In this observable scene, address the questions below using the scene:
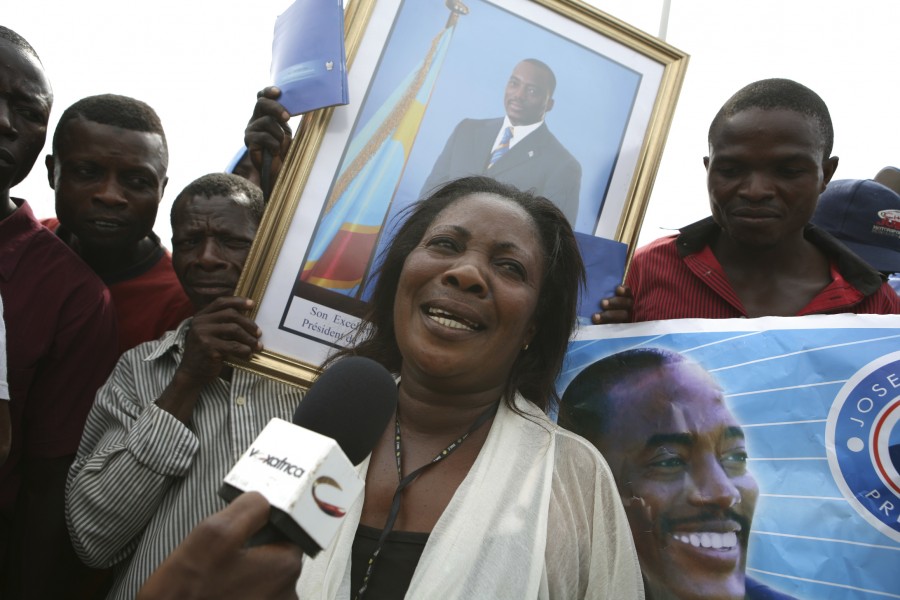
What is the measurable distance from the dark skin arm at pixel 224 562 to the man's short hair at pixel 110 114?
8.63ft

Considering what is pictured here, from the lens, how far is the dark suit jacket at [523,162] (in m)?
2.77

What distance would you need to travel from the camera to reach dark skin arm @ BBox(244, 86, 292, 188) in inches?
109

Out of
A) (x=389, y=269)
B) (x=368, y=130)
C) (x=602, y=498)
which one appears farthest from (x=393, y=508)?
(x=368, y=130)

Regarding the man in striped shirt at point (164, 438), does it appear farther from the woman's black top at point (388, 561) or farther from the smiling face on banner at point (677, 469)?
the smiling face on banner at point (677, 469)

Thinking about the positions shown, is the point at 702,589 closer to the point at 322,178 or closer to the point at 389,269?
the point at 389,269

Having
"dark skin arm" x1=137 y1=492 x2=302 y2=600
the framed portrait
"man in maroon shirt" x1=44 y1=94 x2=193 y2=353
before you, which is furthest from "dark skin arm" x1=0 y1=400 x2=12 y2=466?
"dark skin arm" x1=137 y1=492 x2=302 y2=600

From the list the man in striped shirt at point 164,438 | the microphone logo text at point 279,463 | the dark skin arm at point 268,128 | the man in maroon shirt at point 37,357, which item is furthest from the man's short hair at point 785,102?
the man in maroon shirt at point 37,357

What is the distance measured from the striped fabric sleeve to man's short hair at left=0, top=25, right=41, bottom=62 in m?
1.66

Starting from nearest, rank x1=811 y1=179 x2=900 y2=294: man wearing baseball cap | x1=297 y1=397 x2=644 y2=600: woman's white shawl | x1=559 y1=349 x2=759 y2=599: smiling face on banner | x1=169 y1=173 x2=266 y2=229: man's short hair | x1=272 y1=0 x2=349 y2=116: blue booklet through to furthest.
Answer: x1=297 y1=397 x2=644 y2=600: woman's white shawl, x1=559 y1=349 x2=759 y2=599: smiling face on banner, x1=272 y1=0 x2=349 y2=116: blue booklet, x1=169 y1=173 x2=266 y2=229: man's short hair, x1=811 y1=179 x2=900 y2=294: man wearing baseball cap

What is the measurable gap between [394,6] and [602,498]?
6.15ft

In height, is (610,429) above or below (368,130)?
below

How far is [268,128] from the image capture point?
9.49ft

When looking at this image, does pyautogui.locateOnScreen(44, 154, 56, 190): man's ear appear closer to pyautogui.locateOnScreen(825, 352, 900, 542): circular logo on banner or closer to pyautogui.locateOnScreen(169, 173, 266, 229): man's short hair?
pyautogui.locateOnScreen(169, 173, 266, 229): man's short hair

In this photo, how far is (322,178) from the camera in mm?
2596
